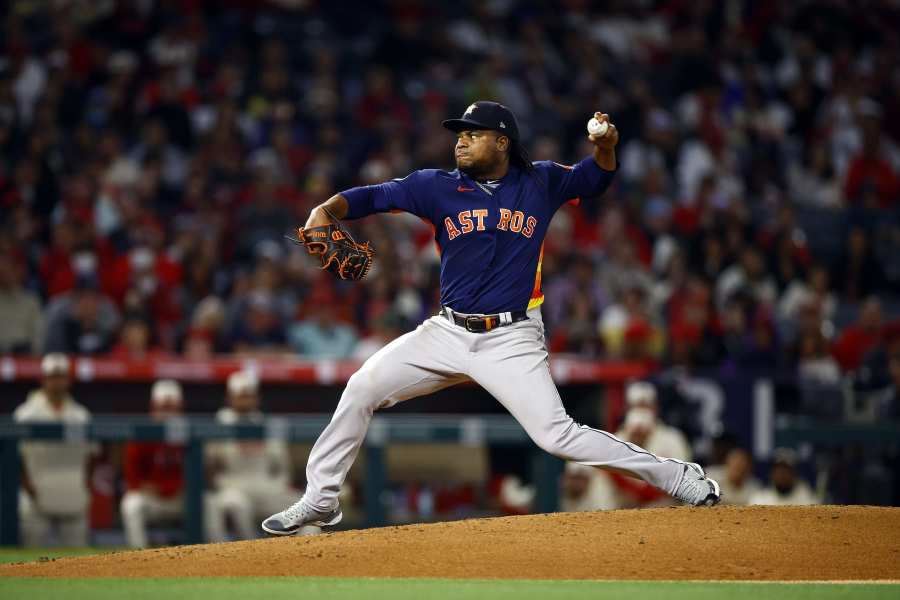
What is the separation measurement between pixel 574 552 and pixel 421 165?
7554 mm

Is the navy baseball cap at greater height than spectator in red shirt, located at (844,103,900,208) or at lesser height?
lesser

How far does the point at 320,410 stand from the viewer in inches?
387

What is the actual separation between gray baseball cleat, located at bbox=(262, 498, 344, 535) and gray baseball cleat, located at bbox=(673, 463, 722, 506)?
145 cm

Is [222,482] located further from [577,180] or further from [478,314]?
[577,180]

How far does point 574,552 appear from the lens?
5.43 m

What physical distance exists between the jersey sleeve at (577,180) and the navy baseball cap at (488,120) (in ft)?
0.78

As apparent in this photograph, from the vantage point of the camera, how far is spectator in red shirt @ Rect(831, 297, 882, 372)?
11.4m

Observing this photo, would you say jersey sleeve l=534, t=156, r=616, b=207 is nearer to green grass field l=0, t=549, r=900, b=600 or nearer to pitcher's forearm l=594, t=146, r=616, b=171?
pitcher's forearm l=594, t=146, r=616, b=171

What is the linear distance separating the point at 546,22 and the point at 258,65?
12.7 feet

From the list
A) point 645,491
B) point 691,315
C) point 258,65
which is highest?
point 258,65

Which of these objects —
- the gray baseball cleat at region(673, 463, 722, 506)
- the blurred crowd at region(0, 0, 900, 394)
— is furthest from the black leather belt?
the blurred crowd at region(0, 0, 900, 394)

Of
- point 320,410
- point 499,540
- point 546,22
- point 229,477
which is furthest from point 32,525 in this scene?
point 546,22

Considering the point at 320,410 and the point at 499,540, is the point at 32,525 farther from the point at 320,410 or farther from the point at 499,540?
the point at 499,540

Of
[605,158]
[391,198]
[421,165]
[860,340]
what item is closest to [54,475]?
[391,198]
